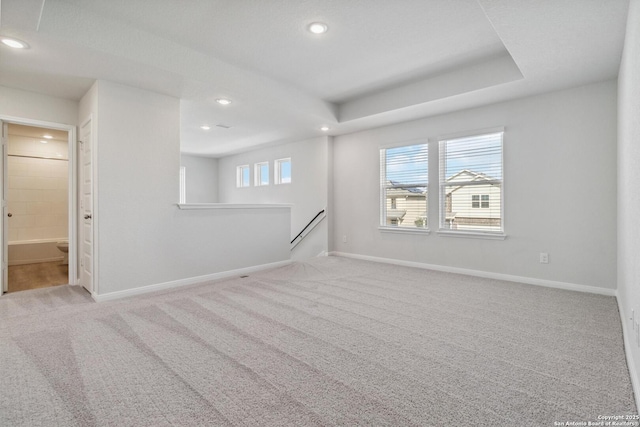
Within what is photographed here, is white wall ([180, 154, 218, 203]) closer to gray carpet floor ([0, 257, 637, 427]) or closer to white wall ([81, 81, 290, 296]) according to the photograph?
white wall ([81, 81, 290, 296])

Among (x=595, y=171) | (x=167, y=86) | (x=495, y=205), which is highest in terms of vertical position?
(x=167, y=86)

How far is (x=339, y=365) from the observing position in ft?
6.64

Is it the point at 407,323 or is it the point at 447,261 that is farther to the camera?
the point at 447,261

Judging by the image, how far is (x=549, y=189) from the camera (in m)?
3.98

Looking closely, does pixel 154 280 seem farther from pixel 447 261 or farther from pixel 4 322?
pixel 447 261

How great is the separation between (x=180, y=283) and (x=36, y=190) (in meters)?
4.48

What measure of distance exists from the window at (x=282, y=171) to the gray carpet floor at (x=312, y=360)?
429cm

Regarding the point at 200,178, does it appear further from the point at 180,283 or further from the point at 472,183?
the point at 472,183

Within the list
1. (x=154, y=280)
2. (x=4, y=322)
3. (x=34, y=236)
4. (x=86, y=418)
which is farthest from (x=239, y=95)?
(x=34, y=236)

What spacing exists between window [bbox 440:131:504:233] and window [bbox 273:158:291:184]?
3.71 meters

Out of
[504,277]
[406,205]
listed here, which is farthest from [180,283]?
[504,277]

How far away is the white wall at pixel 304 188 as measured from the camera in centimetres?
645

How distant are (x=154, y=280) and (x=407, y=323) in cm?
302

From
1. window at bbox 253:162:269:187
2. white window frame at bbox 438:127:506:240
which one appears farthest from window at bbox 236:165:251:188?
white window frame at bbox 438:127:506:240
